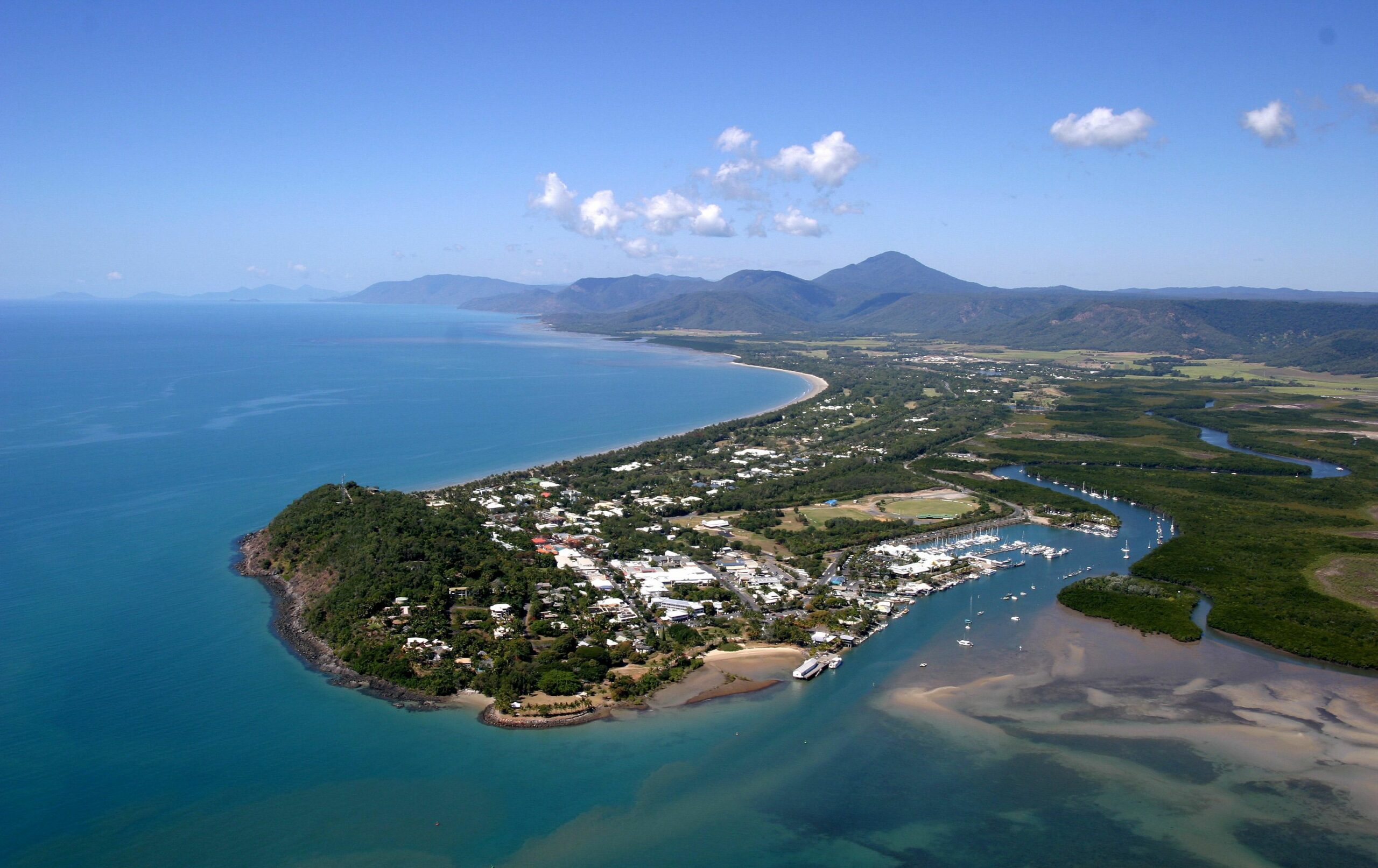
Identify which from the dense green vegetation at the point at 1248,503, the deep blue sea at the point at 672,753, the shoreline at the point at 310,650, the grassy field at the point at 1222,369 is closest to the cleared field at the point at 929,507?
the deep blue sea at the point at 672,753

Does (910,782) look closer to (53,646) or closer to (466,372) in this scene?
(53,646)

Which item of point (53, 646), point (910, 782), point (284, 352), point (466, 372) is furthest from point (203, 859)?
point (284, 352)

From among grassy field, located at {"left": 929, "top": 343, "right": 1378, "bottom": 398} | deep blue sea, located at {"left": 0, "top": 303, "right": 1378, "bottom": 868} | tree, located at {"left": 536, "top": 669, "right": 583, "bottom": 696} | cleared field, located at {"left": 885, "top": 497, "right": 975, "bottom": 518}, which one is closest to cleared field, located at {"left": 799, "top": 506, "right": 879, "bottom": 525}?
cleared field, located at {"left": 885, "top": 497, "right": 975, "bottom": 518}

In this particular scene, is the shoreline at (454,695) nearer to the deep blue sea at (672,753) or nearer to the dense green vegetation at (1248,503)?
the deep blue sea at (672,753)

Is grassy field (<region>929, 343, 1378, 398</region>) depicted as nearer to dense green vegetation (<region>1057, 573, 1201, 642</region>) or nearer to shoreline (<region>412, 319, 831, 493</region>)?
shoreline (<region>412, 319, 831, 493</region>)

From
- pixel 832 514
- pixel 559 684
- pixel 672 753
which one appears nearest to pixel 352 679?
pixel 559 684

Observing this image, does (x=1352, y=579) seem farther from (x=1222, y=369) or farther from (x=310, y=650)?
(x=1222, y=369)
